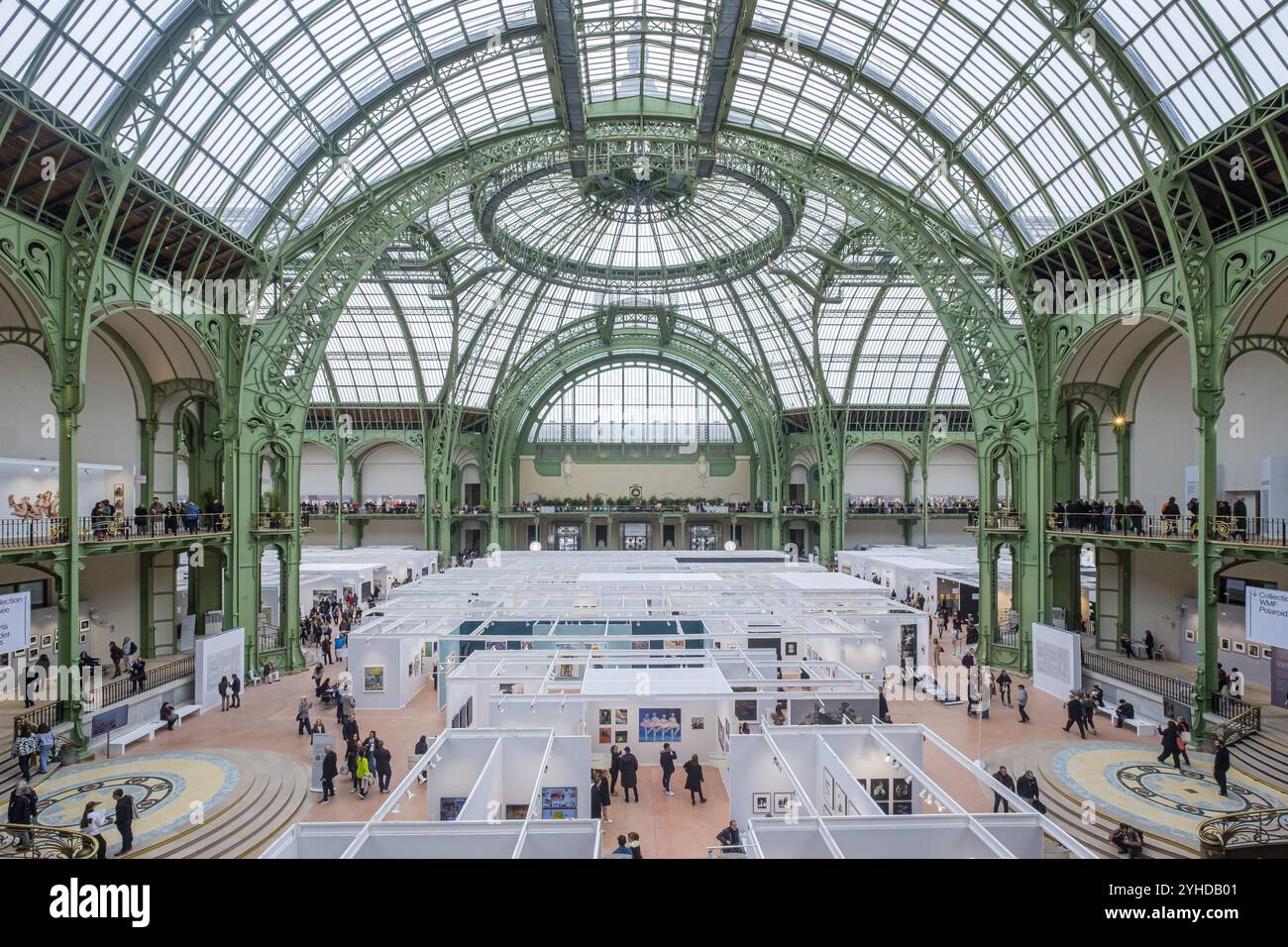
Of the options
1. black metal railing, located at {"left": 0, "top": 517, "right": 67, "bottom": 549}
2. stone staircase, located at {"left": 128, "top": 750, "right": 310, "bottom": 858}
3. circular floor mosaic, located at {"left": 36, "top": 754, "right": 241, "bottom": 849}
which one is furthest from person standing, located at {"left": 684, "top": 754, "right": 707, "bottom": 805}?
black metal railing, located at {"left": 0, "top": 517, "right": 67, "bottom": 549}

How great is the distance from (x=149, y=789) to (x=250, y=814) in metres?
3.14

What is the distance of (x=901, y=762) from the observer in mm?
14195

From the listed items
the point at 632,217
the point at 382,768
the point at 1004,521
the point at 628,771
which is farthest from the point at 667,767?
the point at 632,217

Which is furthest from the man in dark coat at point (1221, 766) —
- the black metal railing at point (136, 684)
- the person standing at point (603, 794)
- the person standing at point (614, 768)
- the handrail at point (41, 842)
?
the black metal railing at point (136, 684)

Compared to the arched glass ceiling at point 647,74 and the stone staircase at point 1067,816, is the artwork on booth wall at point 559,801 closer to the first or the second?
the stone staircase at point 1067,816

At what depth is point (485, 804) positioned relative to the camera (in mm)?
13609

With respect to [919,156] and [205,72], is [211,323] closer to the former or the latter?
[205,72]

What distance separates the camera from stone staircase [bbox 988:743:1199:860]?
1401 centimetres

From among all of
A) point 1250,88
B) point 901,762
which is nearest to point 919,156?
point 1250,88

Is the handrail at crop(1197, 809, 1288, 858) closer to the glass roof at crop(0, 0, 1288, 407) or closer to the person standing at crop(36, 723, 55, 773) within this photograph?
the glass roof at crop(0, 0, 1288, 407)

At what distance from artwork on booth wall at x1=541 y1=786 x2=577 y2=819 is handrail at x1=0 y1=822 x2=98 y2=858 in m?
7.87

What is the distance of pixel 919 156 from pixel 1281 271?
15.6 meters

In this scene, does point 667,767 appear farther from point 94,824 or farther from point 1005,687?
point 1005,687
